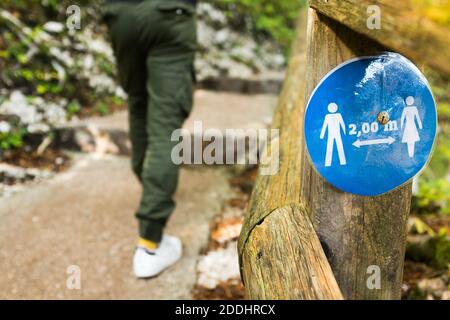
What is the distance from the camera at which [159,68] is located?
2408 mm

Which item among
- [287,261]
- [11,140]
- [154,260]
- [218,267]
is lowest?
[218,267]

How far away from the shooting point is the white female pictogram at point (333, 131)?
1.22 meters

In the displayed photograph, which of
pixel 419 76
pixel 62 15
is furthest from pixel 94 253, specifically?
pixel 62 15

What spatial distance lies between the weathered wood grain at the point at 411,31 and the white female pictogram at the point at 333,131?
282 millimetres

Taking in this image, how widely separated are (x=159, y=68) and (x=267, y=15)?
518 centimetres

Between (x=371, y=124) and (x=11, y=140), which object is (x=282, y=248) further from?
(x=11, y=140)

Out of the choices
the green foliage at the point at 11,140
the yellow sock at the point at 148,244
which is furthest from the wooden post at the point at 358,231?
the green foliage at the point at 11,140

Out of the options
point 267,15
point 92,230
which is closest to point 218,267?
point 92,230

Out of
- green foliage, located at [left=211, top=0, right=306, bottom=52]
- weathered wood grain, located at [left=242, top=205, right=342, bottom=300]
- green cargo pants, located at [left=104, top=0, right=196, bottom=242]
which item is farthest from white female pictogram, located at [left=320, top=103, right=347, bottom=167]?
green foliage, located at [left=211, top=0, right=306, bottom=52]

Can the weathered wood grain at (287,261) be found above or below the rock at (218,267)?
above

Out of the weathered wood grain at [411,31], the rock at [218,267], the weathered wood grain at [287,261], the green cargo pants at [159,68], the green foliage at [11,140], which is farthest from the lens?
the green foliage at [11,140]

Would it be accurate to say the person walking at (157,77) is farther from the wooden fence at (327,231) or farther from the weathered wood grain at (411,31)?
the weathered wood grain at (411,31)

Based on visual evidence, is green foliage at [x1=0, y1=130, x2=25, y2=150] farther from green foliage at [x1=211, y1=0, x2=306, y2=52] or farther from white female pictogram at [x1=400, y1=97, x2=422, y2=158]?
green foliage at [x1=211, y1=0, x2=306, y2=52]
